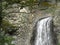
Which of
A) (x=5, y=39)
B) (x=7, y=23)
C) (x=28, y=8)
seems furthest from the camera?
(x=28, y=8)

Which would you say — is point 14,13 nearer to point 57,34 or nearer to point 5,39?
point 5,39

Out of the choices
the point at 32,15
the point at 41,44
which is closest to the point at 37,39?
the point at 41,44

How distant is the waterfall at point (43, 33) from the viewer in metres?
9.84

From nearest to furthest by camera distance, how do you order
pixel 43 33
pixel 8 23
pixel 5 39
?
pixel 5 39 → pixel 43 33 → pixel 8 23

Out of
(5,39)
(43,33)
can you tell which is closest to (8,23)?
(5,39)

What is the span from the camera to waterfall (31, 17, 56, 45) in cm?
984

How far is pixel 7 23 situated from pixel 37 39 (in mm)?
1522

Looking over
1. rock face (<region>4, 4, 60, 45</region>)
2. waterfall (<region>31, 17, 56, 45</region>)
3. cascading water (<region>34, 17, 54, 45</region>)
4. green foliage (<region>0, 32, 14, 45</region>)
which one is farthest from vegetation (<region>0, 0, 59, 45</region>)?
cascading water (<region>34, 17, 54, 45</region>)

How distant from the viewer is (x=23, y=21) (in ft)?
33.9

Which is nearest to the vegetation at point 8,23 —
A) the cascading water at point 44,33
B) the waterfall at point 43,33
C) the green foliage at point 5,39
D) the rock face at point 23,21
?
the green foliage at point 5,39

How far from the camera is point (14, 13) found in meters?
10.7

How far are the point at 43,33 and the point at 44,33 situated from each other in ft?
0.14

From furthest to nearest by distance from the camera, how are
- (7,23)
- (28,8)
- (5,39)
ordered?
(28,8) → (7,23) → (5,39)

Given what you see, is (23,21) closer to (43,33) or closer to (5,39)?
(43,33)
